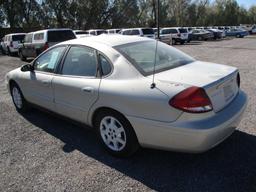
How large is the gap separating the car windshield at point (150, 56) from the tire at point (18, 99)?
9.00 feet

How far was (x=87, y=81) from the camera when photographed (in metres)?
4.17

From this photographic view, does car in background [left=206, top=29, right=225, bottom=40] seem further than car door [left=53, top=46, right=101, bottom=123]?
Yes

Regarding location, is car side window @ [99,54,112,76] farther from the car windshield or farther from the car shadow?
the car shadow

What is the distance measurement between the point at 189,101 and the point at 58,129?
2.74 m

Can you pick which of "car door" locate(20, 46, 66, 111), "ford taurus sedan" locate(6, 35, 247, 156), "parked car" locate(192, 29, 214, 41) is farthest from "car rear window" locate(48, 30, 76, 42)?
"parked car" locate(192, 29, 214, 41)

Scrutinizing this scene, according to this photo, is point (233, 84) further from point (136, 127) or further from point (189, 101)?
point (136, 127)

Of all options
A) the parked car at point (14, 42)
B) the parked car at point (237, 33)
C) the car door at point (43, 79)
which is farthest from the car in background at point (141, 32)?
the parked car at point (237, 33)

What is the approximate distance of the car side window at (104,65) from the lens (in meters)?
3.99

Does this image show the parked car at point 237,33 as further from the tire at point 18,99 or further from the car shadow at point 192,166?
the car shadow at point 192,166

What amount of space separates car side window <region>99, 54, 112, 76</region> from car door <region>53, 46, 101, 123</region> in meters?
0.10

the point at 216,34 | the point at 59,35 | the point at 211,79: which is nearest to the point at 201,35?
the point at 216,34

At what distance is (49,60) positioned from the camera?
16.9 ft

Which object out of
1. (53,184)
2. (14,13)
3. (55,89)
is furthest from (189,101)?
(14,13)

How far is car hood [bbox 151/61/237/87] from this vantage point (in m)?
3.46
